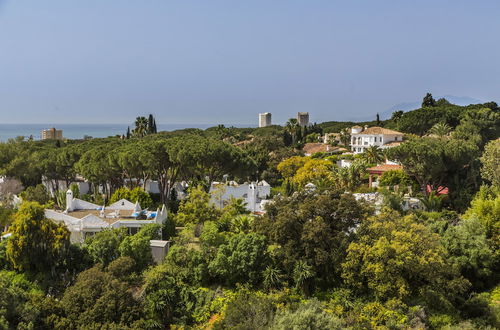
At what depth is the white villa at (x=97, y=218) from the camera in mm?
25016

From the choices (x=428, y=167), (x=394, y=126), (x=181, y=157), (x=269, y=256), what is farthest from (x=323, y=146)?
(x=269, y=256)

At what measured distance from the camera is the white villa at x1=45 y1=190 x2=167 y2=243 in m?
25.0

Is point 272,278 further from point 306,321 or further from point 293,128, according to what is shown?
point 293,128

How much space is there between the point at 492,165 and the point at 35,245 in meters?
29.8

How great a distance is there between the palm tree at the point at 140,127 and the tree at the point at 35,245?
4260cm

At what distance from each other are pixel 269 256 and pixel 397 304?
6037 mm

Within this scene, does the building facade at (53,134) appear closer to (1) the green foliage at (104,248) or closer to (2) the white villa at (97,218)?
(2) the white villa at (97,218)

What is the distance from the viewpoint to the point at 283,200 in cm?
2184

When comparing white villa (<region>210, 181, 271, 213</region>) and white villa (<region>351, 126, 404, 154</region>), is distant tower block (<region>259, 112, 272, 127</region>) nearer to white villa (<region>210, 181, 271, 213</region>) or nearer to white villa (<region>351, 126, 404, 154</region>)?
white villa (<region>351, 126, 404, 154</region>)

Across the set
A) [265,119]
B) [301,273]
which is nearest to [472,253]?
[301,273]

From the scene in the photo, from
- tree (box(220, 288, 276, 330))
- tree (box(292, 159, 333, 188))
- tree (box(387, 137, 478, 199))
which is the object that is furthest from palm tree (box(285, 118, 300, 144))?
tree (box(220, 288, 276, 330))

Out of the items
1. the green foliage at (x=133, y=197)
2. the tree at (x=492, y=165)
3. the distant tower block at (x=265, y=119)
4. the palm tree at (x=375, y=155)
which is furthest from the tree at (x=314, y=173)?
the distant tower block at (x=265, y=119)

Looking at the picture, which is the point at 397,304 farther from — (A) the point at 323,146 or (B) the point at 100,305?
(A) the point at 323,146

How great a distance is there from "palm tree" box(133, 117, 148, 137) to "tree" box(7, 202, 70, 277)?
42.6m
